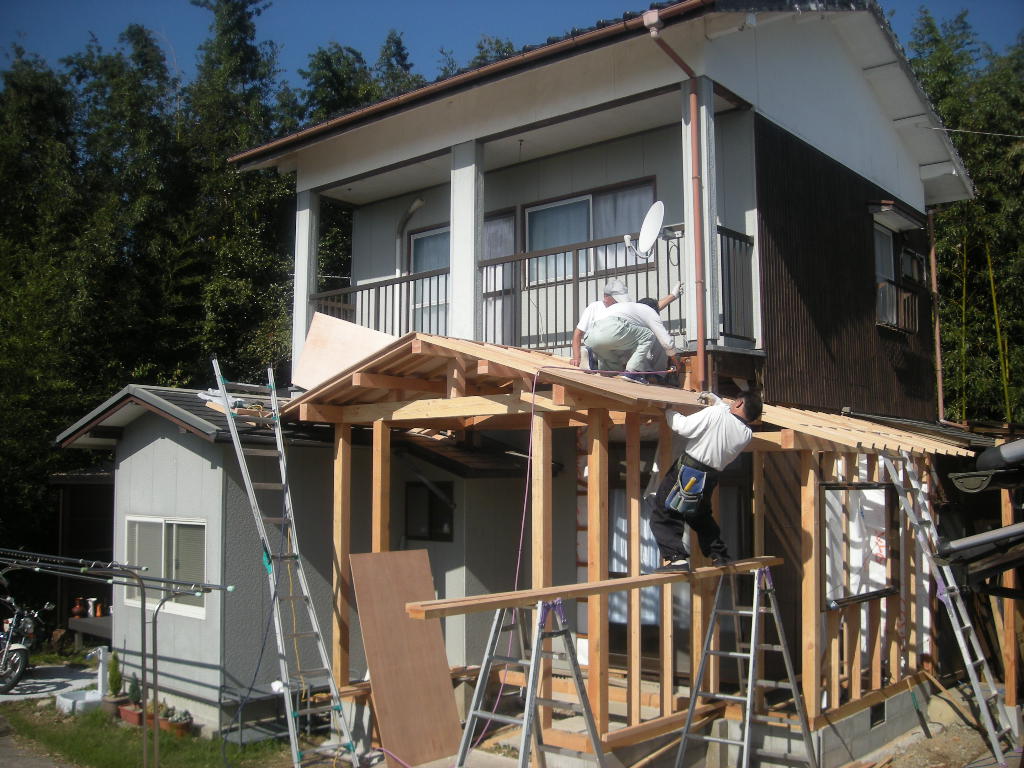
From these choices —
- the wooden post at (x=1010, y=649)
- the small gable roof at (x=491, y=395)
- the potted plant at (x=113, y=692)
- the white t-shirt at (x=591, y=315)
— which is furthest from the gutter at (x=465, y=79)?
the potted plant at (x=113, y=692)

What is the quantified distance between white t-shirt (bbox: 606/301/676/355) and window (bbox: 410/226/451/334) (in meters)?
3.64

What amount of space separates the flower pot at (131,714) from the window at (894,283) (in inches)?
373

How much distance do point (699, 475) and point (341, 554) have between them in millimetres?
3414

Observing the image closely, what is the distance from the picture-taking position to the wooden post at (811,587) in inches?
267

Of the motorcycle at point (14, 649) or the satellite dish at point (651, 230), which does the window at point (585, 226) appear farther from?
the motorcycle at point (14, 649)

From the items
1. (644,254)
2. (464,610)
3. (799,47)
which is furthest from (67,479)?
(799,47)

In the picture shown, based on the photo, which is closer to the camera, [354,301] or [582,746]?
[582,746]

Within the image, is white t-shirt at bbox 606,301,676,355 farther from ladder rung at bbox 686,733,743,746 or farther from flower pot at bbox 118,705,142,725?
flower pot at bbox 118,705,142,725

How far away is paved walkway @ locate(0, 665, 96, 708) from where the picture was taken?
1002 cm

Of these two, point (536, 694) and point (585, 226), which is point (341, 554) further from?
point (585, 226)

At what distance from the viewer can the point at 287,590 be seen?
8727 mm

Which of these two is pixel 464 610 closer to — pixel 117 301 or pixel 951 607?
pixel 951 607

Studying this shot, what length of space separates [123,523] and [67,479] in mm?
3953

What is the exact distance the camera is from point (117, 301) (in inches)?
651
